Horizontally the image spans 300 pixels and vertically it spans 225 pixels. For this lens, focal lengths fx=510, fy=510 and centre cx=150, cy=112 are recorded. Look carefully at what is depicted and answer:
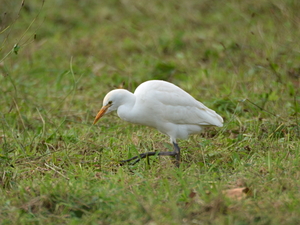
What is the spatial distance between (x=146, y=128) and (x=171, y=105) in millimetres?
921

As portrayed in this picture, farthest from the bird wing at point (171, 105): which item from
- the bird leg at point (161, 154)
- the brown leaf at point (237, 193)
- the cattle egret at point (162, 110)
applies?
the brown leaf at point (237, 193)

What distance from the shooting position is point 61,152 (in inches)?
184

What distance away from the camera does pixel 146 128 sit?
5473mm

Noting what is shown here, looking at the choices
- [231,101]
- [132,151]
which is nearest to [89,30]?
[231,101]

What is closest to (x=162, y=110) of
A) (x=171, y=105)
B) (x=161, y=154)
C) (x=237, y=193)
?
(x=171, y=105)

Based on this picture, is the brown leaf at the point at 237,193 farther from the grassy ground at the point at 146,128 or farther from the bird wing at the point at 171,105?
the bird wing at the point at 171,105

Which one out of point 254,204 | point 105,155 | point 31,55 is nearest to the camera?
point 254,204

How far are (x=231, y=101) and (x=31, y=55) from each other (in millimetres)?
3679

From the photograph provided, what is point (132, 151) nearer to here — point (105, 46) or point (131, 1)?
point (105, 46)

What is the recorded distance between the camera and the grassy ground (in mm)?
3393

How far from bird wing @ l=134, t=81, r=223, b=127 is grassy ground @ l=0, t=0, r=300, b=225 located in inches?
11.4

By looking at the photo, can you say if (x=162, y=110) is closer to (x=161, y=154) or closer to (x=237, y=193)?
(x=161, y=154)

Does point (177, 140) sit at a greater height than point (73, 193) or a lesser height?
lesser

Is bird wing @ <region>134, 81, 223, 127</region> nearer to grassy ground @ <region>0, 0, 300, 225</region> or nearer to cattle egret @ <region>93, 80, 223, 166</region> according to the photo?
cattle egret @ <region>93, 80, 223, 166</region>
